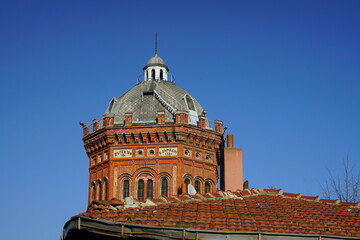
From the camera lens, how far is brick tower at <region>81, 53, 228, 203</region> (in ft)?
136

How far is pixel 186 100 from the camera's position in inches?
1799

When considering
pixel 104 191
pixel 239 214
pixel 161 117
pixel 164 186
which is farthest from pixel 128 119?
pixel 239 214

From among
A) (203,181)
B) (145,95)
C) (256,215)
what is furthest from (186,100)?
(256,215)

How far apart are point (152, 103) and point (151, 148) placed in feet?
12.5

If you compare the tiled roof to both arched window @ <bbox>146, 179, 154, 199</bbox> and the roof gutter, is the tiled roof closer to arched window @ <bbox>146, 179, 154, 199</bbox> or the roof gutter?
the roof gutter

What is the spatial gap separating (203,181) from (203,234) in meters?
29.7

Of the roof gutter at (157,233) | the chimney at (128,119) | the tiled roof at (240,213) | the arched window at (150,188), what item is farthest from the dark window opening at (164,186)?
the roof gutter at (157,233)

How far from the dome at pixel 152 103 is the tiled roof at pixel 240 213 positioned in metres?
26.5

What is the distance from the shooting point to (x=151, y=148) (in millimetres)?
42094

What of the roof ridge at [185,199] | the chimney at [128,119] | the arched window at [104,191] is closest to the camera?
the roof ridge at [185,199]

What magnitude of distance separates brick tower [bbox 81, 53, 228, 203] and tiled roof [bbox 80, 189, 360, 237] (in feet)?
78.3

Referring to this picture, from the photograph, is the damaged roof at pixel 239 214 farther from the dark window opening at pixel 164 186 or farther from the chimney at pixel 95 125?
the chimney at pixel 95 125

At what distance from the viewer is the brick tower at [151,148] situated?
41406 mm

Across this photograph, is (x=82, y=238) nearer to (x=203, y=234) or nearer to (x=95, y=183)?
(x=203, y=234)
